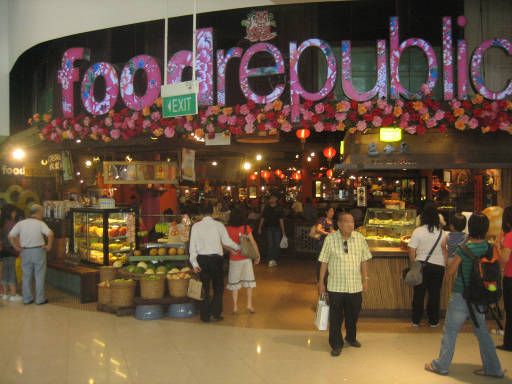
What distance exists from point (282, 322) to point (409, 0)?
25.1ft

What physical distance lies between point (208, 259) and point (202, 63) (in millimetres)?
4247

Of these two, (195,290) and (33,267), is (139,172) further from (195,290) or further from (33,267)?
(195,290)

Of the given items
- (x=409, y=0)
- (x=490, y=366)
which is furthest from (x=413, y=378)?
(x=409, y=0)

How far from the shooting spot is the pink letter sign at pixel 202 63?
10.6 meters

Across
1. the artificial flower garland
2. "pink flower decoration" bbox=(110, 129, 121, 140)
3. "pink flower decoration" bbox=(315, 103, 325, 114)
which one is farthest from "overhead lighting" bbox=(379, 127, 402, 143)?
"pink flower decoration" bbox=(110, 129, 121, 140)

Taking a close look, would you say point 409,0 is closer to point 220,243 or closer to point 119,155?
point 220,243

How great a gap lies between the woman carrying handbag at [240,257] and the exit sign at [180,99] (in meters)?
1.87

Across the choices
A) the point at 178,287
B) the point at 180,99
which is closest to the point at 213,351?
the point at 178,287

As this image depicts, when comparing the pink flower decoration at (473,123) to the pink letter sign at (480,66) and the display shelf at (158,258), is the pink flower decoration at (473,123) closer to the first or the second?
the pink letter sign at (480,66)

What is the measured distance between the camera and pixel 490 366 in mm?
5871

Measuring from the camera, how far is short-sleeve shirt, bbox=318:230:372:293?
6684mm

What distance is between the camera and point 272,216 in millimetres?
14914

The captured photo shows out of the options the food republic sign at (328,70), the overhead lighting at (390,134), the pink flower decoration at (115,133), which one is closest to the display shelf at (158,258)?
the pink flower decoration at (115,133)

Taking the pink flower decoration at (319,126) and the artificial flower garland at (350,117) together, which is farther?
the pink flower decoration at (319,126)
